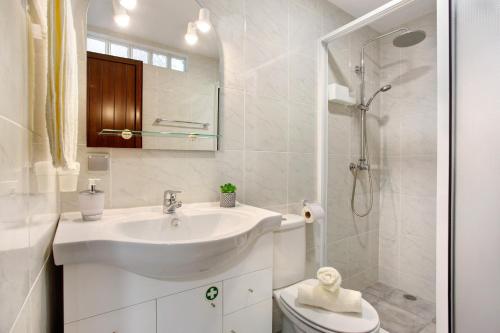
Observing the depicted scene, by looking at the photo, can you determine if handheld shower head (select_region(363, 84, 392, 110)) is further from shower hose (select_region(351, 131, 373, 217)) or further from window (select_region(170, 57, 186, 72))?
window (select_region(170, 57, 186, 72))

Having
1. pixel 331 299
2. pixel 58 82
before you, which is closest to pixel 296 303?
pixel 331 299

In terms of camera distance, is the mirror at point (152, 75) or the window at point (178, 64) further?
the window at point (178, 64)

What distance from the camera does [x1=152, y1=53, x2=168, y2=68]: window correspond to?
1208mm

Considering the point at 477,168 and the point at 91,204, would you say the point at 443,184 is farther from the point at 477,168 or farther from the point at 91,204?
the point at 91,204

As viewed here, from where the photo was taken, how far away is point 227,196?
1.30 m

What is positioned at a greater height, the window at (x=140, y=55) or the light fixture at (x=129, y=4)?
the light fixture at (x=129, y=4)

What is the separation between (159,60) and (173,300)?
1.04 meters

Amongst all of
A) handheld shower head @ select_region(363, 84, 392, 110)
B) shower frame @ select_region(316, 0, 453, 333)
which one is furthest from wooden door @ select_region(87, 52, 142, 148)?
handheld shower head @ select_region(363, 84, 392, 110)

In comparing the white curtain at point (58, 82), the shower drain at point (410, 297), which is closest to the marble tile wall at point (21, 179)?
the white curtain at point (58, 82)

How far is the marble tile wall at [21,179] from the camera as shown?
0.38 meters

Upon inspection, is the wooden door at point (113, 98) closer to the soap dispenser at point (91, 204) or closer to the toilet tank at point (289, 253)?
the soap dispenser at point (91, 204)

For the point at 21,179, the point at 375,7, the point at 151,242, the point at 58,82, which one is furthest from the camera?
the point at 375,7

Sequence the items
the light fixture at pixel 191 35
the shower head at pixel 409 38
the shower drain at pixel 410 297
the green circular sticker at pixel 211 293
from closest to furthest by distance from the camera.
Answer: the green circular sticker at pixel 211 293 → the light fixture at pixel 191 35 → the shower head at pixel 409 38 → the shower drain at pixel 410 297

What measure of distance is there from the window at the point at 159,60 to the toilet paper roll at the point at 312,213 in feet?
3.71
